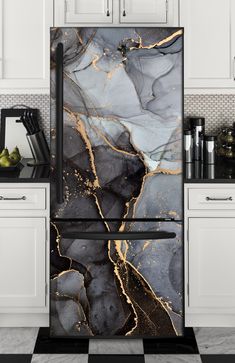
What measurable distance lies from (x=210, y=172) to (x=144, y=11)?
3.18 feet

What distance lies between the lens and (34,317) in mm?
3938

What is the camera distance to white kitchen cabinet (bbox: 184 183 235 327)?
3795mm

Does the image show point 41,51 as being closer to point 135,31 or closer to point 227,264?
point 135,31

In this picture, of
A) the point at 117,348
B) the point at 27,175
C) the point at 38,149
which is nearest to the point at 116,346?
the point at 117,348

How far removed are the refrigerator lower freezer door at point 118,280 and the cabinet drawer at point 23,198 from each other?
0.60ft

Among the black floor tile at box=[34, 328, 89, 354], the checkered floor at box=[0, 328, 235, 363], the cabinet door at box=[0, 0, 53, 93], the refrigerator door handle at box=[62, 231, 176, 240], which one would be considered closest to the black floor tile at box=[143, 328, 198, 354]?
the checkered floor at box=[0, 328, 235, 363]

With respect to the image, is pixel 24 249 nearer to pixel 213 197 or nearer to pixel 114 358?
pixel 114 358

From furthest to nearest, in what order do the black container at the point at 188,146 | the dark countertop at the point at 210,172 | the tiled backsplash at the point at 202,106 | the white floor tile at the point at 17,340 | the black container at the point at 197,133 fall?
the tiled backsplash at the point at 202,106
the black container at the point at 197,133
the black container at the point at 188,146
the dark countertop at the point at 210,172
the white floor tile at the point at 17,340

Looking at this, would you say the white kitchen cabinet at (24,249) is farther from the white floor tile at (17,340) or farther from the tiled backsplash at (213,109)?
the tiled backsplash at (213,109)

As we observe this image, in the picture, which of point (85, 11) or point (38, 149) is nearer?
point (85, 11)

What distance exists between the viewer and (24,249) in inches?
152

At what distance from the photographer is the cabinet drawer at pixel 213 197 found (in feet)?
12.4

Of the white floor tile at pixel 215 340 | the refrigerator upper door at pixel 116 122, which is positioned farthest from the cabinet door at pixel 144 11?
the white floor tile at pixel 215 340

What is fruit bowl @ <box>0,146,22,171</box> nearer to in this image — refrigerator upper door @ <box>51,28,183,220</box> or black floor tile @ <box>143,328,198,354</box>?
refrigerator upper door @ <box>51,28,183,220</box>
